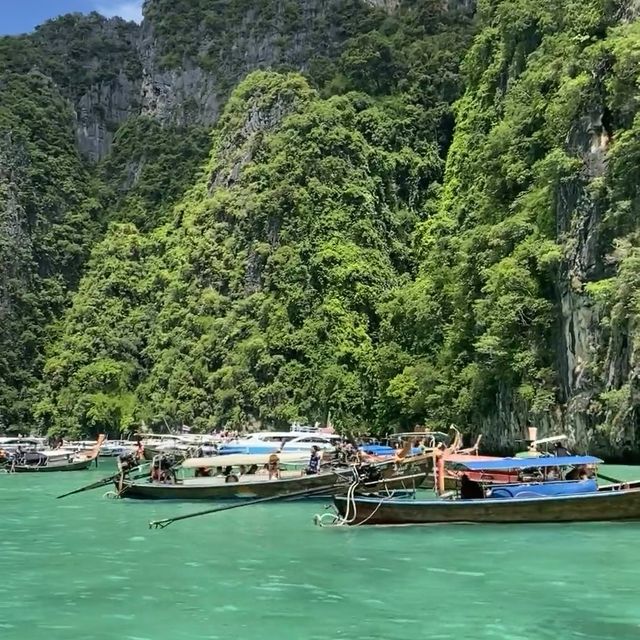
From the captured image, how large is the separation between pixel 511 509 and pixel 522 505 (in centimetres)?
25

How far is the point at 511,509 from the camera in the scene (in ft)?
62.5

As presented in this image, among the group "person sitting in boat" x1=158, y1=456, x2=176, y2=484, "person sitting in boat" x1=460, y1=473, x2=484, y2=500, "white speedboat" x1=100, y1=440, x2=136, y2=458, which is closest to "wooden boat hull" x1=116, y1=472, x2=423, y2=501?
"person sitting in boat" x1=158, y1=456, x2=176, y2=484

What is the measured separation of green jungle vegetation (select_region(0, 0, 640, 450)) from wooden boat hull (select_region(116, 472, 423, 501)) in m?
11.1

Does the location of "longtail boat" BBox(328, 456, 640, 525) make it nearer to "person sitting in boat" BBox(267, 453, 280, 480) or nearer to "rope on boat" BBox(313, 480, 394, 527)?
"rope on boat" BBox(313, 480, 394, 527)

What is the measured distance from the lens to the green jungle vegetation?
115 ft

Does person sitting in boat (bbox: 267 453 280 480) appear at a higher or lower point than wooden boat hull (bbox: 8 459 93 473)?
higher

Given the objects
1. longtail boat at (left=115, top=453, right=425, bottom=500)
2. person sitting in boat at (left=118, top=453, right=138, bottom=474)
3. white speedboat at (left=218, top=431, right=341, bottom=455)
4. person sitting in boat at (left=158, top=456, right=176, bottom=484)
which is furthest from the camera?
white speedboat at (left=218, top=431, right=341, bottom=455)

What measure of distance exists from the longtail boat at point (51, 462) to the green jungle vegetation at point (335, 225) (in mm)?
16198

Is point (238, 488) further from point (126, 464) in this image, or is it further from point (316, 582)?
point (316, 582)

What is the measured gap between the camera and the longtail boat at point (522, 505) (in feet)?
61.6

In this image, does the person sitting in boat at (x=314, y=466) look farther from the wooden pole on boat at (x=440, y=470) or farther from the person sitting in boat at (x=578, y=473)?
the person sitting in boat at (x=578, y=473)

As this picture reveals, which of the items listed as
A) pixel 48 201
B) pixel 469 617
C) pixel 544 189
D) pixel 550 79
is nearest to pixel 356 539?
pixel 469 617

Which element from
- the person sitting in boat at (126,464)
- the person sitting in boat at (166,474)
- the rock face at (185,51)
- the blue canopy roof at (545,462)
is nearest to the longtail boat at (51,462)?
the person sitting in boat at (126,464)

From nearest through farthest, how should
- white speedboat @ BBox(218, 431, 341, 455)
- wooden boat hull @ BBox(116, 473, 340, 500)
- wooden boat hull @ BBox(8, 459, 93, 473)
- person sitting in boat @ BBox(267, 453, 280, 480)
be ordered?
wooden boat hull @ BBox(116, 473, 340, 500), person sitting in boat @ BBox(267, 453, 280, 480), white speedboat @ BBox(218, 431, 341, 455), wooden boat hull @ BBox(8, 459, 93, 473)
